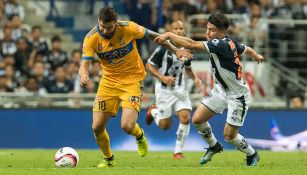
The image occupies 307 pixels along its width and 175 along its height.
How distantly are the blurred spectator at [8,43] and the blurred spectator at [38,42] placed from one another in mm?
497

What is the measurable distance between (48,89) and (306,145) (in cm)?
677

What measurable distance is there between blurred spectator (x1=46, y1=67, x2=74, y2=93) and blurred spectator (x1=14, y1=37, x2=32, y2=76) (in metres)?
1.08

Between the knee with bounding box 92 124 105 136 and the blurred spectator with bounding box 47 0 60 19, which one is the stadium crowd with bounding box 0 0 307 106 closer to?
the blurred spectator with bounding box 47 0 60 19

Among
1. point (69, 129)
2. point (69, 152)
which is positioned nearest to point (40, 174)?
point (69, 152)

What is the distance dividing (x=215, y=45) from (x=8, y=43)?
40.7ft

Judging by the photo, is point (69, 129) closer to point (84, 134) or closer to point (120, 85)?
point (84, 134)

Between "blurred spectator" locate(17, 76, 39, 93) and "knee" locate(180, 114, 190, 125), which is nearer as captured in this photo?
"knee" locate(180, 114, 190, 125)

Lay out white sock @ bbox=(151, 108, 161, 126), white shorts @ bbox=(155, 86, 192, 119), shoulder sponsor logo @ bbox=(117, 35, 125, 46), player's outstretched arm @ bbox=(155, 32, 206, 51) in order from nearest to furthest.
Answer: player's outstretched arm @ bbox=(155, 32, 206, 51) → shoulder sponsor logo @ bbox=(117, 35, 125, 46) → white shorts @ bbox=(155, 86, 192, 119) → white sock @ bbox=(151, 108, 161, 126)

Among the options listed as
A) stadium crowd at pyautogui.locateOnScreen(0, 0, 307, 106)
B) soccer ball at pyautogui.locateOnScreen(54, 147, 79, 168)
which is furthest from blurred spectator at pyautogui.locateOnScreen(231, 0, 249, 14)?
soccer ball at pyautogui.locateOnScreen(54, 147, 79, 168)

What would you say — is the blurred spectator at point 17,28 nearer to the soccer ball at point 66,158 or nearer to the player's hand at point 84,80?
the soccer ball at point 66,158

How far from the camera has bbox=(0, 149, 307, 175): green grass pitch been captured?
12.2 metres

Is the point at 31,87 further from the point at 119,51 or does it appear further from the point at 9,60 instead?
the point at 119,51

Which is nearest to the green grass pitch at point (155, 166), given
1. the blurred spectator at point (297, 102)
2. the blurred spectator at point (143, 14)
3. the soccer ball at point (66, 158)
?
the soccer ball at point (66, 158)

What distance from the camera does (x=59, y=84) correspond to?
75.5 ft
